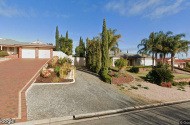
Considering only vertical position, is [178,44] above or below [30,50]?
above

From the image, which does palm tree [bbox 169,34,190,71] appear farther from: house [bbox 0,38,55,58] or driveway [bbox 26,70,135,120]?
house [bbox 0,38,55,58]

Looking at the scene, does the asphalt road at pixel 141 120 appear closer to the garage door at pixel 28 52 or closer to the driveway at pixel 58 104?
the driveway at pixel 58 104

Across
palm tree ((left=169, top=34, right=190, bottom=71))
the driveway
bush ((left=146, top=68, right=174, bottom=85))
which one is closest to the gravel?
bush ((left=146, top=68, right=174, bottom=85))

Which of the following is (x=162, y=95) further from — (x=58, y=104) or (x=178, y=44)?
(x=178, y=44)

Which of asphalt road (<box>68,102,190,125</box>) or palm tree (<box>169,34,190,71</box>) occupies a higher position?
palm tree (<box>169,34,190,71</box>)

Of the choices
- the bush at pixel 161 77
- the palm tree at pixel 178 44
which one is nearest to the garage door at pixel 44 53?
the bush at pixel 161 77

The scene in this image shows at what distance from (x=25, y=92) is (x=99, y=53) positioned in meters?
10.9

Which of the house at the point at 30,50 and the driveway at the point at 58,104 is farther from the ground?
the house at the point at 30,50

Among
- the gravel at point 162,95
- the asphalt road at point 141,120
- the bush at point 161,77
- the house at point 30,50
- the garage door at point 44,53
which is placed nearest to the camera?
the asphalt road at point 141,120

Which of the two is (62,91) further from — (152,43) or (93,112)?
(152,43)

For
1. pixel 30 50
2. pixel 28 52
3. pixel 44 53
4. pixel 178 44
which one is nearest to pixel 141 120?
pixel 44 53

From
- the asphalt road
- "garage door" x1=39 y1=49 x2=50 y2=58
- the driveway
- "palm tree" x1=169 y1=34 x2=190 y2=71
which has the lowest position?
the asphalt road

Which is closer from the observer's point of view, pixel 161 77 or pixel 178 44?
pixel 161 77

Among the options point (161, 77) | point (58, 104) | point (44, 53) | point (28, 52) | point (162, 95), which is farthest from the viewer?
point (44, 53)
